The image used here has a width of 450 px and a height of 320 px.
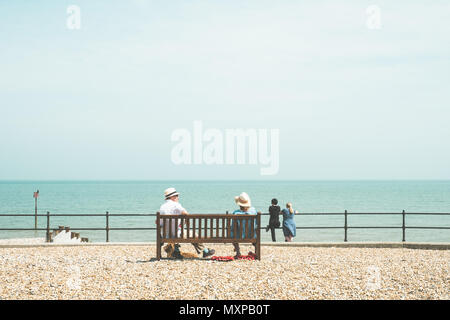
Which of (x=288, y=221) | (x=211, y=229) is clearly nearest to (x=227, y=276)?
(x=211, y=229)

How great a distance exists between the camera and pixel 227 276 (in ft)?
27.8

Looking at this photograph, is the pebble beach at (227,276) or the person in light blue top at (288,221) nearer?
the pebble beach at (227,276)

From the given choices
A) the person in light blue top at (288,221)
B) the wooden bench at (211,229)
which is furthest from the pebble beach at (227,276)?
the person in light blue top at (288,221)

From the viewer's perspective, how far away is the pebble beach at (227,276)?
23.9 feet

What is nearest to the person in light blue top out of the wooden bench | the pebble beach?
the pebble beach

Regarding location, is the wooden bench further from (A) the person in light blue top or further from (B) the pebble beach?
(A) the person in light blue top

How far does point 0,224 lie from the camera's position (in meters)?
51.9

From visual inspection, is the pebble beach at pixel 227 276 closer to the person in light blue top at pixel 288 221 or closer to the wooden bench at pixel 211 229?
the wooden bench at pixel 211 229

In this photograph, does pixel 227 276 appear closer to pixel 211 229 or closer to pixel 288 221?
pixel 211 229

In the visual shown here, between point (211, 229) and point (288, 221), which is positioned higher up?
point (211, 229)
